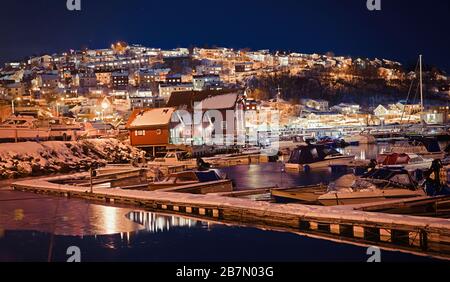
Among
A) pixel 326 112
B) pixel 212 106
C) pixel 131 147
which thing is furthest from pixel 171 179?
pixel 326 112

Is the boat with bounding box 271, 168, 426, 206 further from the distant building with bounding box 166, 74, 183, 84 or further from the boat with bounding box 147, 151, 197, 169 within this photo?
the distant building with bounding box 166, 74, 183, 84

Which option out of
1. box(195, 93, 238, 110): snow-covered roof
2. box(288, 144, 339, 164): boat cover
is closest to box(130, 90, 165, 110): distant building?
box(195, 93, 238, 110): snow-covered roof

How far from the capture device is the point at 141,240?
13797 mm

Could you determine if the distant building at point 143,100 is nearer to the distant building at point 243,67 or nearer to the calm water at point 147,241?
the distant building at point 243,67

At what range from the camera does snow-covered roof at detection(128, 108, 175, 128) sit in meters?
46.0

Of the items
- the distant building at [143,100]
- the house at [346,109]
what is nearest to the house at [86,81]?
the distant building at [143,100]

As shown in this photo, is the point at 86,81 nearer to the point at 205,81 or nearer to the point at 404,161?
the point at 205,81

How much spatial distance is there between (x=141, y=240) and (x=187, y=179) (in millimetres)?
10037

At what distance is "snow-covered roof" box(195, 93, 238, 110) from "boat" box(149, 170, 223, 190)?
27010 mm

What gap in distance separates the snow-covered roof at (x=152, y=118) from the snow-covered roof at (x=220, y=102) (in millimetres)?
4881

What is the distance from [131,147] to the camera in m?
46.4
